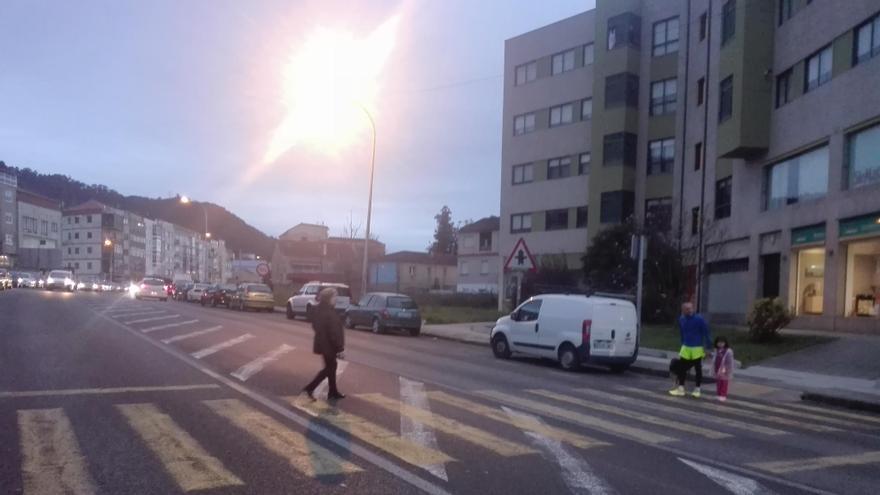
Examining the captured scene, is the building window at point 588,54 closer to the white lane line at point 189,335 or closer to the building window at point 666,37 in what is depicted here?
the building window at point 666,37

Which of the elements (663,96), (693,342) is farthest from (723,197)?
(693,342)

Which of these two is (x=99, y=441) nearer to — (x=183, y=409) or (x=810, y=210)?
(x=183, y=409)

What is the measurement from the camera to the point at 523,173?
4750cm

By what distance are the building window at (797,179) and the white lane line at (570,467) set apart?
20.3 m

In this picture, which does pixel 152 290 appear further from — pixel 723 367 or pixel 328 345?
pixel 723 367

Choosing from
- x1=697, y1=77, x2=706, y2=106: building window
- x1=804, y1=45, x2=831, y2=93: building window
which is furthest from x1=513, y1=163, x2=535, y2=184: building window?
x1=804, y1=45, x2=831, y2=93: building window

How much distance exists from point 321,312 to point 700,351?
282 inches

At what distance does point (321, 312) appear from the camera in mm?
12078

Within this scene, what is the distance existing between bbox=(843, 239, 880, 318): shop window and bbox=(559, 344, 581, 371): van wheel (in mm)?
11490

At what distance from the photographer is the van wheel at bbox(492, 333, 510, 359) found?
21047mm

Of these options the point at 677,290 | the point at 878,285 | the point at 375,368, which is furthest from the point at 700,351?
the point at 677,290

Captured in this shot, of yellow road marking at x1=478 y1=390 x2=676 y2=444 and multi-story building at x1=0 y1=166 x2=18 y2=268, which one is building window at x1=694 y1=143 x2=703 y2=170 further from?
multi-story building at x1=0 y1=166 x2=18 y2=268

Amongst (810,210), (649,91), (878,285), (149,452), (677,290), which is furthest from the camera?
(649,91)

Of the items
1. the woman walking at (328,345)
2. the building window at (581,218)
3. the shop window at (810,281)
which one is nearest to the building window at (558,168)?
the building window at (581,218)
